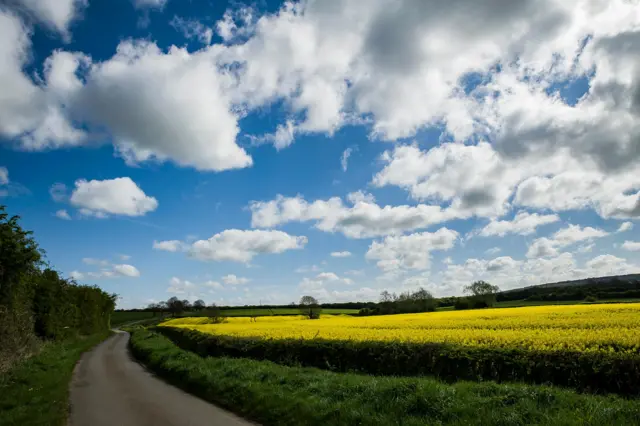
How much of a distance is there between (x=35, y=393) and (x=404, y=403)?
11.2 metres

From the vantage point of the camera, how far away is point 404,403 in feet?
29.8

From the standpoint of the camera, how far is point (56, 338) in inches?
1205

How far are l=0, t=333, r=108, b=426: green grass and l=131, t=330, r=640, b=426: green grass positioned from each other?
3991mm

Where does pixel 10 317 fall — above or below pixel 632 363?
above

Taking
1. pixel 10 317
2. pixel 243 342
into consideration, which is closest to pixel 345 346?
pixel 243 342

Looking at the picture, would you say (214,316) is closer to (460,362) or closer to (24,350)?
(24,350)

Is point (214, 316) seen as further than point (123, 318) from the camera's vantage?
No

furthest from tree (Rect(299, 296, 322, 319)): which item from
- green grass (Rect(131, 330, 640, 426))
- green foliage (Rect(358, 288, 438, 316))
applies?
green grass (Rect(131, 330, 640, 426))

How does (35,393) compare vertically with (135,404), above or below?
above

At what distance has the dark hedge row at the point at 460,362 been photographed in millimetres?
10047

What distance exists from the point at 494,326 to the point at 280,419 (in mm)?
18088

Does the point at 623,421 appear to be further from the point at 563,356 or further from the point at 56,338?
the point at 56,338

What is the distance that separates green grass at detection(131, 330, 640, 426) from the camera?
25.1 ft

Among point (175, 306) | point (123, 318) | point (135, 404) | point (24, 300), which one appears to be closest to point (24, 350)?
point (24, 300)
